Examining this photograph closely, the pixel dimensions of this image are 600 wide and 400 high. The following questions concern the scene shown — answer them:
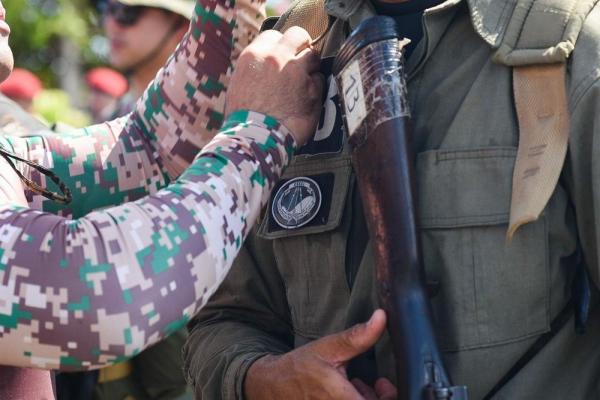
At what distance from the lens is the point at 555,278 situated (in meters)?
1.99

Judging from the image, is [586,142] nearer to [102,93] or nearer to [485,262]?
[485,262]

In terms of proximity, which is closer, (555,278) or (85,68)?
(555,278)

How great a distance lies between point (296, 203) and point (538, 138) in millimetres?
645

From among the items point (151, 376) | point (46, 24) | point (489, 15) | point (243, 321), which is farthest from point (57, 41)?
point (489, 15)

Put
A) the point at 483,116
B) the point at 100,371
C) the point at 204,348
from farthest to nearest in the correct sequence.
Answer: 1. the point at 100,371
2. the point at 204,348
3. the point at 483,116

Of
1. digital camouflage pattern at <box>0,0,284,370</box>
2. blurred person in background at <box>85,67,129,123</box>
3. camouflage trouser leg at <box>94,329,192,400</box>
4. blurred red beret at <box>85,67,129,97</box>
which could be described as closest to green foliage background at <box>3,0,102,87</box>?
blurred red beret at <box>85,67,129,97</box>

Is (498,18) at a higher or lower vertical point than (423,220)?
higher

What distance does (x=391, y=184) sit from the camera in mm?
1988

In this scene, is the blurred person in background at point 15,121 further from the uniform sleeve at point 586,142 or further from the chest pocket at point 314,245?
the uniform sleeve at point 586,142

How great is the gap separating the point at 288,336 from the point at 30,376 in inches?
26.3

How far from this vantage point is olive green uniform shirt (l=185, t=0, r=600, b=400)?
6.41 ft

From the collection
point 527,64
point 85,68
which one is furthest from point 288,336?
point 85,68

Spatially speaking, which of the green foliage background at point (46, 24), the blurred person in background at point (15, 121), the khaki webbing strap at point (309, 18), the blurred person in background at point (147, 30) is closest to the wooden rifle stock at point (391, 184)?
the khaki webbing strap at point (309, 18)

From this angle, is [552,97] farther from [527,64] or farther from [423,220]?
[423,220]
